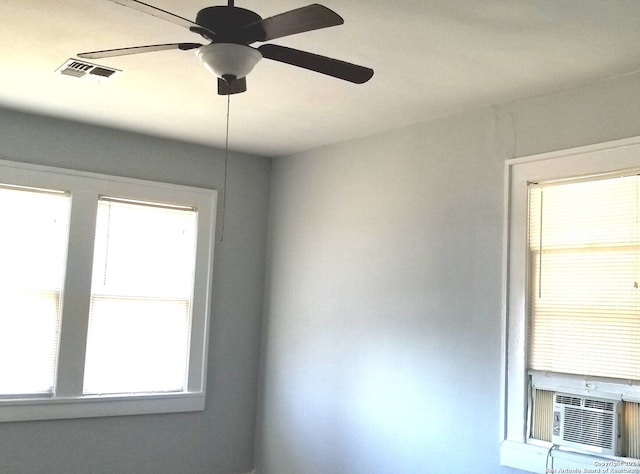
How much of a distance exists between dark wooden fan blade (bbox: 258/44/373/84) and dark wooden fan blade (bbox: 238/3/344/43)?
10 centimetres

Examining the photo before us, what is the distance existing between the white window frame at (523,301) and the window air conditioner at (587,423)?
0.04m

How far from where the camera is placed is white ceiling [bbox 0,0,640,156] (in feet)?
8.77

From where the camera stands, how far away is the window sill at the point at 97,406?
4.17 meters

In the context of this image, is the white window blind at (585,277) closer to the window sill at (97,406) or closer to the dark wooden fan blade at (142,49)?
the dark wooden fan blade at (142,49)

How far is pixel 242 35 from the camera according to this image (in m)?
2.20

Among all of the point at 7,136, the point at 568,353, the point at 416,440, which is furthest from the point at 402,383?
the point at 7,136

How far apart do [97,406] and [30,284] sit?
88 centimetres

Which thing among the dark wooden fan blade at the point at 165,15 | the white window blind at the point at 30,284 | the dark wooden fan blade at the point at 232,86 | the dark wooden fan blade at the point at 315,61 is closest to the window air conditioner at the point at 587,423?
the dark wooden fan blade at the point at 315,61

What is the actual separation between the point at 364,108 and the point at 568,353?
1.70 meters

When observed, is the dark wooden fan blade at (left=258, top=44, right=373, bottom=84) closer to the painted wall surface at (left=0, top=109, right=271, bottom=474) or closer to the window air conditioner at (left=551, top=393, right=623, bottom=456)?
the window air conditioner at (left=551, top=393, right=623, bottom=456)

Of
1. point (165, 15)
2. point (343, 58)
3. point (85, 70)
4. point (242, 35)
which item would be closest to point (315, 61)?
point (242, 35)

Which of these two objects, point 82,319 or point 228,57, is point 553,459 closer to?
point 228,57

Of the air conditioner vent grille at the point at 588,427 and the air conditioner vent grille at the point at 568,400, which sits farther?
the air conditioner vent grille at the point at 568,400

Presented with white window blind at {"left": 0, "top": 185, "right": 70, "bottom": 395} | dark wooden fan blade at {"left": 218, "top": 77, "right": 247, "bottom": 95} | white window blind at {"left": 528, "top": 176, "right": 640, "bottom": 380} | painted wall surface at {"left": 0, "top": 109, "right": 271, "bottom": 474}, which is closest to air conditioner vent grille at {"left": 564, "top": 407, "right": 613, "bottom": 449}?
white window blind at {"left": 528, "top": 176, "right": 640, "bottom": 380}
